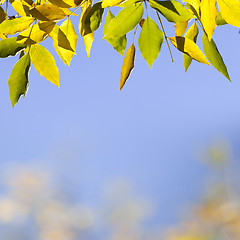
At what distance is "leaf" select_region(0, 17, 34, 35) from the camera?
466mm

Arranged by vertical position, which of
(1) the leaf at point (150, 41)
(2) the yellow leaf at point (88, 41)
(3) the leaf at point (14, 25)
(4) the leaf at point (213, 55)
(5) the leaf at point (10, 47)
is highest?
(3) the leaf at point (14, 25)

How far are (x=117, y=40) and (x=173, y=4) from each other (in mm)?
117

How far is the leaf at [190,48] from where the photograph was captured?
0.44 meters

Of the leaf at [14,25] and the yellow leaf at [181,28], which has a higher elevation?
the leaf at [14,25]

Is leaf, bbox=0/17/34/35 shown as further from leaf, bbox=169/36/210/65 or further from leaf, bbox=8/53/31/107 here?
leaf, bbox=169/36/210/65

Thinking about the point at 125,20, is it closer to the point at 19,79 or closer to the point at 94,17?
the point at 94,17

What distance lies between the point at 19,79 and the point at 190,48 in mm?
203

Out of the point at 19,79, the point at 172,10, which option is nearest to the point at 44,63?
the point at 19,79

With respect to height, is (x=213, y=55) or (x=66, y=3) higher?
(x=66, y=3)

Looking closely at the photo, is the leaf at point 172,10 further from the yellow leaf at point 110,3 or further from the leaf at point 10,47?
the leaf at point 10,47

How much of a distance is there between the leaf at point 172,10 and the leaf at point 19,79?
17 cm

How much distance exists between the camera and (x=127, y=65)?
454 mm

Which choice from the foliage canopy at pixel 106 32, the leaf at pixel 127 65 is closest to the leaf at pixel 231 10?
the foliage canopy at pixel 106 32

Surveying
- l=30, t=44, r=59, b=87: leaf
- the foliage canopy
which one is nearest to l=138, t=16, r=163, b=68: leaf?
the foliage canopy
